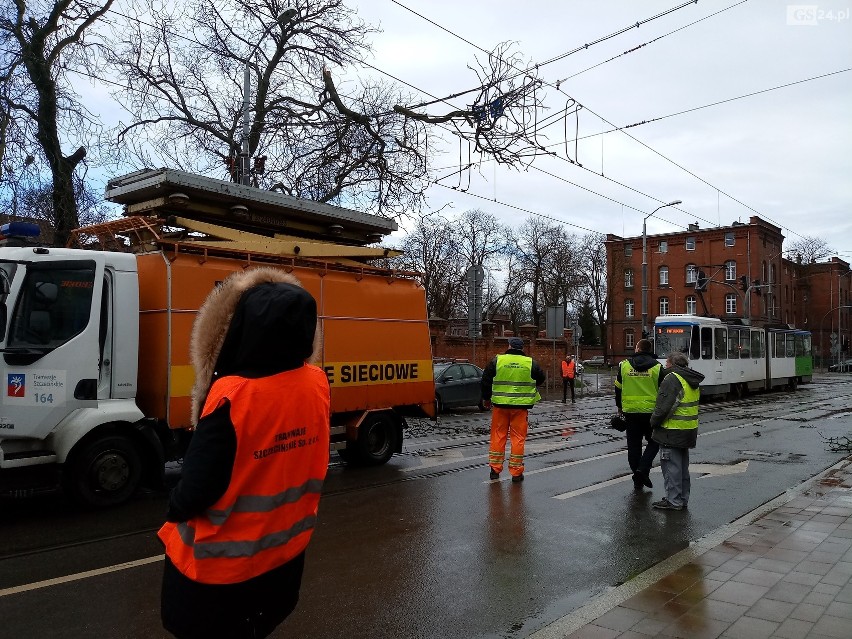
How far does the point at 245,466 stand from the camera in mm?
2250

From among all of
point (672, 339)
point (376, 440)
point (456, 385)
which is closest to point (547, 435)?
point (376, 440)

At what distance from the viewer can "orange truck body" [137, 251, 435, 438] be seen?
25.3ft

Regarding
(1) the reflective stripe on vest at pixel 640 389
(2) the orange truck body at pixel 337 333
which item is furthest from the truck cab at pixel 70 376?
(1) the reflective stripe on vest at pixel 640 389

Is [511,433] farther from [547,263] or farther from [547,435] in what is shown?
[547,263]

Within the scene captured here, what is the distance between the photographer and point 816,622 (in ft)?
13.8

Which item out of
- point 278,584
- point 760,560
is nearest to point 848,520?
point 760,560

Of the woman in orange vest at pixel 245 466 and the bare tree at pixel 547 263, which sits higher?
the bare tree at pixel 547 263

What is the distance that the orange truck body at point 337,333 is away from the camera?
772cm

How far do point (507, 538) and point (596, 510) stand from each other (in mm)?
1621

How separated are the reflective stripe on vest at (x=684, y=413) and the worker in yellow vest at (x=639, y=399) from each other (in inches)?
37.6

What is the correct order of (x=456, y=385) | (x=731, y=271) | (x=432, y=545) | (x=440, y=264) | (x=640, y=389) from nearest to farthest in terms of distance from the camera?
(x=432, y=545), (x=640, y=389), (x=456, y=385), (x=440, y=264), (x=731, y=271)

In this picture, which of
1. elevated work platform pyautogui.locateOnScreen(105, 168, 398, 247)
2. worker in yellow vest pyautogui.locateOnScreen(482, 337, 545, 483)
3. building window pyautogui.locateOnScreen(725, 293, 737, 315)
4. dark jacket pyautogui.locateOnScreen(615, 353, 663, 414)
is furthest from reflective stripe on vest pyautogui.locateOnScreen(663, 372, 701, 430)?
building window pyautogui.locateOnScreen(725, 293, 737, 315)

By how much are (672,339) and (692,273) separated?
47900 mm

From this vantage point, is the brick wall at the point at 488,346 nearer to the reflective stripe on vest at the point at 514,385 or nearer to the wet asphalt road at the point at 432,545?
the wet asphalt road at the point at 432,545
